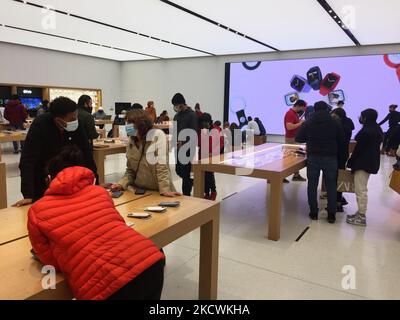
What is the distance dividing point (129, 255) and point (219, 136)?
12.1 ft

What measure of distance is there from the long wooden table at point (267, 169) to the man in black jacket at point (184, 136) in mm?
Answer: 452

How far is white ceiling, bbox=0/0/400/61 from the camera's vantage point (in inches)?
240

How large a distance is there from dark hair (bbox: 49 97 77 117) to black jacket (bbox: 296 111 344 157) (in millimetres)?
2611

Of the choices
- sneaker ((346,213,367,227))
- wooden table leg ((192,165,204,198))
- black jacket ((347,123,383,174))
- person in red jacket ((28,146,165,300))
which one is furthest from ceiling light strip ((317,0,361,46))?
person in red jacket ((28,146,165,300))

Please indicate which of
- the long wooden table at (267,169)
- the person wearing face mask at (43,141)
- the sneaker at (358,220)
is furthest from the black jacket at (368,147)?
the person wearing face mask at (43,141)

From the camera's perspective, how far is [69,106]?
2328mm

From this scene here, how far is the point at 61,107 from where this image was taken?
90.7 inches

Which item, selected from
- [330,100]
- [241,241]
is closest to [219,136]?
[241,241]

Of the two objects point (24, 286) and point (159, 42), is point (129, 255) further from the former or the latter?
point (159, 42)

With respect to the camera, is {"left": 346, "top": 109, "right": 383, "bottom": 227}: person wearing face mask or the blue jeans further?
the blue jeans

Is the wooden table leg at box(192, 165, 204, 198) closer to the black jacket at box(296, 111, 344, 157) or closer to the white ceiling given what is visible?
the black jacket at box(296, 111, 344, 157)

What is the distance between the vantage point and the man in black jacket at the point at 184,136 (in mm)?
4293

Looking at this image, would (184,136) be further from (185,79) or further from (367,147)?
(185,79)

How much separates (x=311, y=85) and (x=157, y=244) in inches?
388
